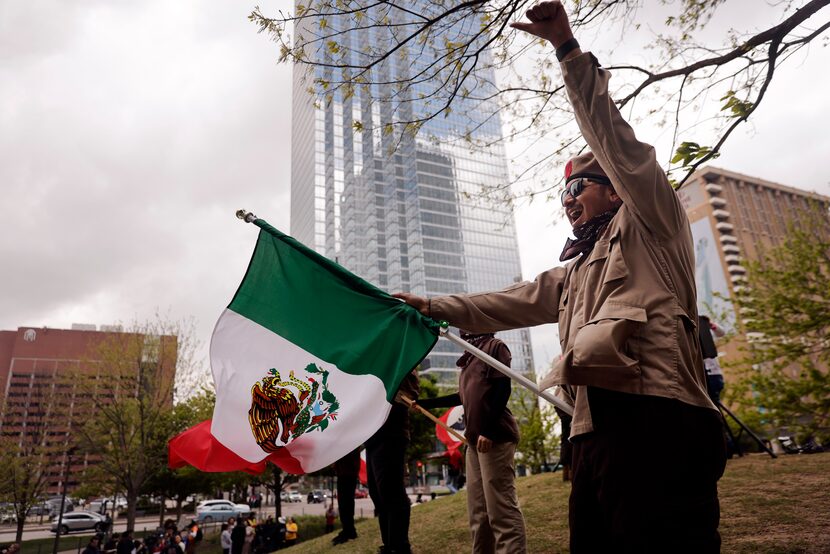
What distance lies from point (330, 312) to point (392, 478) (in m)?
2.70

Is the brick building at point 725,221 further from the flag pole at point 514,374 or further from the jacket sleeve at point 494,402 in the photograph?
the flag pole at point 514,374

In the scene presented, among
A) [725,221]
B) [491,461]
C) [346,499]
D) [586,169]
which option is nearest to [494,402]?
[491,461]

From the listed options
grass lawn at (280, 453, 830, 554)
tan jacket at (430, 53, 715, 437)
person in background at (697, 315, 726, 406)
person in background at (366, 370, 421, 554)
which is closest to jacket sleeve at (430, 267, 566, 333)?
tan jacket at (430, 53, 715, 437)

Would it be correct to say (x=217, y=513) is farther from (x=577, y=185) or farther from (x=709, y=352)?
(x=577, y=185)

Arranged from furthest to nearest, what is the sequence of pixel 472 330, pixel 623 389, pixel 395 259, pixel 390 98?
pixel 395 259
pixel 390 98
pixel 472 330
pixel 623 389

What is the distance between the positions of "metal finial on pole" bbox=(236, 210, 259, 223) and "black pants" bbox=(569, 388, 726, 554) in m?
2.53

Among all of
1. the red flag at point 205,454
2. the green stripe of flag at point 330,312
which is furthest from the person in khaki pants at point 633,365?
the red flag at point 205,454

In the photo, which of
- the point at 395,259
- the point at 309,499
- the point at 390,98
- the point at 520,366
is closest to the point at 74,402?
the point at 390,98

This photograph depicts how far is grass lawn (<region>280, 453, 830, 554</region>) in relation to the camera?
13.8 ft

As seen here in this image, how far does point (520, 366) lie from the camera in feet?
429

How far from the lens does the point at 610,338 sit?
73.1 inches

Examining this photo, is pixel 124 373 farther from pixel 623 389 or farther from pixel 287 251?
pixel 623 389

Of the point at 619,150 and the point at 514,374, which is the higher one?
the point at 619,150

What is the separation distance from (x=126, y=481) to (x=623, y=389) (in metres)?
32.3
